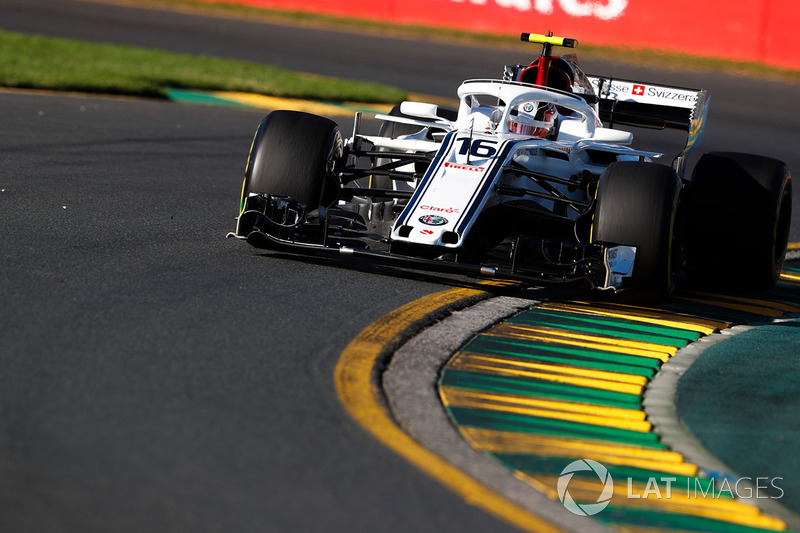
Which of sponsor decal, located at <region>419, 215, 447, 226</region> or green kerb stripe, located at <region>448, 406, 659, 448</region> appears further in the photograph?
sponsor decal, located at <region>419, 215, 447, 226</region>

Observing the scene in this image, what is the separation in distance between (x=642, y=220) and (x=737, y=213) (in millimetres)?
1162

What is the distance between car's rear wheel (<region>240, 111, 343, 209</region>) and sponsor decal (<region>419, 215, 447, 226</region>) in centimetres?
80

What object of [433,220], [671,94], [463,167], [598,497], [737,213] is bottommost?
[598,497]

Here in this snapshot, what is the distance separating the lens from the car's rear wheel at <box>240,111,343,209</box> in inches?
250

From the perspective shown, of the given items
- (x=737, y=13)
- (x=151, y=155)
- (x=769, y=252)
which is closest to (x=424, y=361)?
(x=769, y=252)

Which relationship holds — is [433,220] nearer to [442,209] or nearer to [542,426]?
[442,209]

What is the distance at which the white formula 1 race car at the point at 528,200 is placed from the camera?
19.2 feet

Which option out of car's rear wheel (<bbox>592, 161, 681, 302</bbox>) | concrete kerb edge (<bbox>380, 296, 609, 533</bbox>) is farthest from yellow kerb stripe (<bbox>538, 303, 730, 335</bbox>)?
concrete kerb edge (<bbox>380, 296, 609, 533</bbox>)

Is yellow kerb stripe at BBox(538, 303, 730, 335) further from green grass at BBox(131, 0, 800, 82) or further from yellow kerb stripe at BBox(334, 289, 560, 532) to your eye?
green grass at BBox(131, 0, 800, 82)

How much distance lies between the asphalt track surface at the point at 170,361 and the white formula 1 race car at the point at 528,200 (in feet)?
1.16

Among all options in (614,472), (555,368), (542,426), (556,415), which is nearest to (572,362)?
(555,368)

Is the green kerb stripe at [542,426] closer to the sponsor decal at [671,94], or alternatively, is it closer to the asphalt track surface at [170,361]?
the asphalt track surface at [170,361]

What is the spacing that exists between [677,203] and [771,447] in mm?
→ 2175

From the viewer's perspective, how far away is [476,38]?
2345 centimetres
